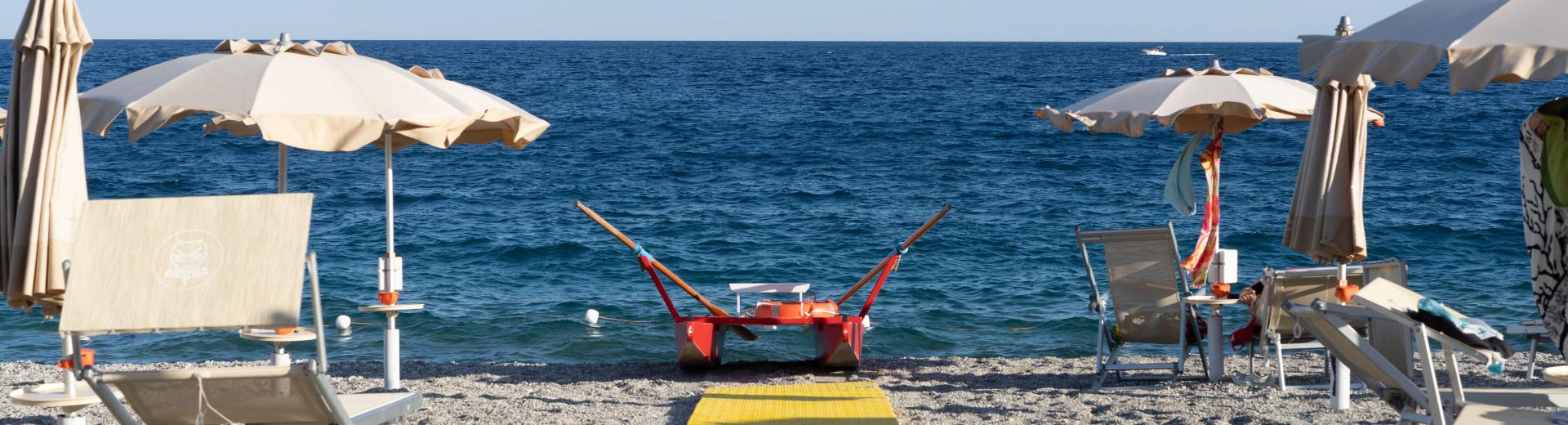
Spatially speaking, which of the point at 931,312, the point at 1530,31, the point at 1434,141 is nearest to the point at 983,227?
the point at 931,312

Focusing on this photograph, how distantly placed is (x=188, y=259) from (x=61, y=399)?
1079mm

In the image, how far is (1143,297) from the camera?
6672 mm

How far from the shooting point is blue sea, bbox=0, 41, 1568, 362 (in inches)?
452

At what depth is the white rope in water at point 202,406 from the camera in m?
3.66

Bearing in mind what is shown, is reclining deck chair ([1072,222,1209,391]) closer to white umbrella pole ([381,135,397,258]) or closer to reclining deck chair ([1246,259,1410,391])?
reclining deck chair ([1246,259,1410,391])

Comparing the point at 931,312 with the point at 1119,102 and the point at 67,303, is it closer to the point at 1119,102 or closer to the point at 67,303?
the point at 1119,102

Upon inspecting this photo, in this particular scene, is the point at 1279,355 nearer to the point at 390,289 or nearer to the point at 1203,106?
the point at 1203,106

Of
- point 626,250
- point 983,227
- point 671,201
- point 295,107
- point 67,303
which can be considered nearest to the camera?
point 67,303

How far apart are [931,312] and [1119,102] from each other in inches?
221

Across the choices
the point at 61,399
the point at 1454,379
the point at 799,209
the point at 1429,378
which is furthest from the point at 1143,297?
the point at 799,209

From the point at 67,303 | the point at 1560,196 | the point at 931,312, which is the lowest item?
the point at 931,312

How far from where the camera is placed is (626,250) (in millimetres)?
16953

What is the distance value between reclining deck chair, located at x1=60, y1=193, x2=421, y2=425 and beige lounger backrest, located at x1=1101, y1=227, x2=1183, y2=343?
395cm

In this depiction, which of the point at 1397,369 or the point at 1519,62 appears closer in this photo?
the point at 1519,62
